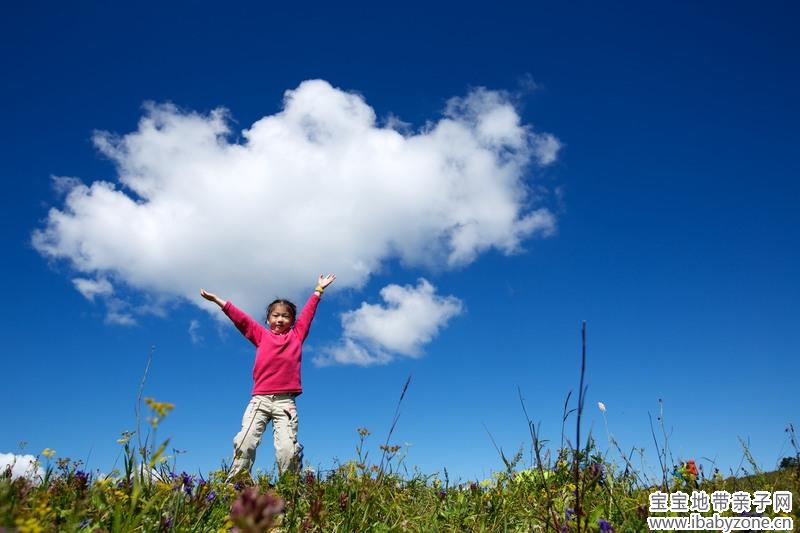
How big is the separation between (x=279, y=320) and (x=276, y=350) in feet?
2.69

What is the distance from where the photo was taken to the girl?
8.83 metres

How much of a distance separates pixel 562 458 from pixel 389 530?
11.1 feet

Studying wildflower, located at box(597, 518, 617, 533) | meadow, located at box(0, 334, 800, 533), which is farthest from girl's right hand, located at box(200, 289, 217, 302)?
wildflower, located at box(597, 518, 617, 533)

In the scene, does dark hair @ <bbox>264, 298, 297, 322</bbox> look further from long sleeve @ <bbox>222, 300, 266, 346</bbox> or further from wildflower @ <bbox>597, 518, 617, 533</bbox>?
wildflower @ <bbox>597, 518, 617, 533</bbox>

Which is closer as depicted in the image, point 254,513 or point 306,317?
point 254,513

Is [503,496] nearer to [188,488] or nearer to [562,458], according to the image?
[562,458]

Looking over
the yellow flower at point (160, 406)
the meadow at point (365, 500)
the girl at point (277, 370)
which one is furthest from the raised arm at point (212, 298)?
the yellow flower at point (160, 406)

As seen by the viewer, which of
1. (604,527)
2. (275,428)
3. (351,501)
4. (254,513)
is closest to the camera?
(254,513)

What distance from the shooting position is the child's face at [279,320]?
1061cm

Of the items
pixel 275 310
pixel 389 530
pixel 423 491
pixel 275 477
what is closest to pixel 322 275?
Answer: pixel 275 310

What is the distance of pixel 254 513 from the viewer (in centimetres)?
141

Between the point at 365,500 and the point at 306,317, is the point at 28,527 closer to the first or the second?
the point at 365,500

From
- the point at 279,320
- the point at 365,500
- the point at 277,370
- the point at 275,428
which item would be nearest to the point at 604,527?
the point at 365,500

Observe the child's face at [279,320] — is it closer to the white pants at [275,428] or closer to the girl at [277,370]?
the girl at [277,370]
